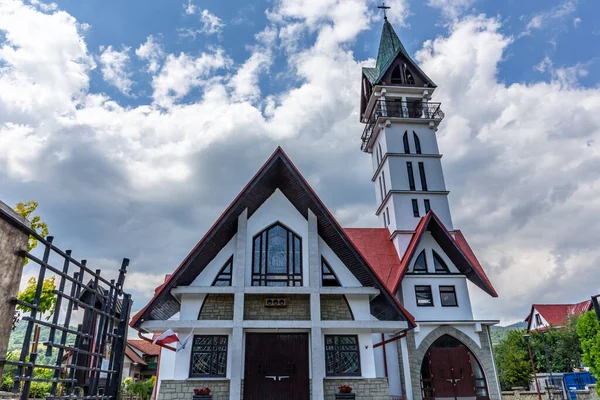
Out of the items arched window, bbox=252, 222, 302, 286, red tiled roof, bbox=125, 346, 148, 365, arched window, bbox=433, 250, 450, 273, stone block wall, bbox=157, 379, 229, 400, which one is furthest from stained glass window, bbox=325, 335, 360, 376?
red tiled roof, bbox=125, 346, 148, 365

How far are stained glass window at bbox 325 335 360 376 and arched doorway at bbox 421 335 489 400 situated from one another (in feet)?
17.7

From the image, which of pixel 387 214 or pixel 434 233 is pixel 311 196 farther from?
pixel 387 214

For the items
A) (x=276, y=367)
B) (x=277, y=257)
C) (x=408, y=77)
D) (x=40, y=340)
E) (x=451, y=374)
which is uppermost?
(x=408, y=77)

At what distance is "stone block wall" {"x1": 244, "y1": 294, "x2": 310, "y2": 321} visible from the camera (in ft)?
38.2

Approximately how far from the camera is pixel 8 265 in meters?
3.37

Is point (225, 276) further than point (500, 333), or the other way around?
point (500, 333)

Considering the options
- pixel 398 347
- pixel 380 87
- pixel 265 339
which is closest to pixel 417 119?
pixel 380 87

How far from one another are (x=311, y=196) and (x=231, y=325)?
4284 millimetres

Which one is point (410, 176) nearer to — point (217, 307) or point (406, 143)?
point (406, 143)

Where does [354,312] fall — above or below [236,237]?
below

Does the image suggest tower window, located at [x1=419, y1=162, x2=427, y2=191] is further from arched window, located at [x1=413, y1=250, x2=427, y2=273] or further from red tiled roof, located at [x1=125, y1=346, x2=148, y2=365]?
red tiled roof, located at [x1=125, y1=346, x2=148, y2=365]

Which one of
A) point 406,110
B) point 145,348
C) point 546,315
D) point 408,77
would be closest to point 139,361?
point 145,348

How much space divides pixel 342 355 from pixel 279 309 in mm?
2219

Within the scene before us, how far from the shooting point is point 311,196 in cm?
1200
